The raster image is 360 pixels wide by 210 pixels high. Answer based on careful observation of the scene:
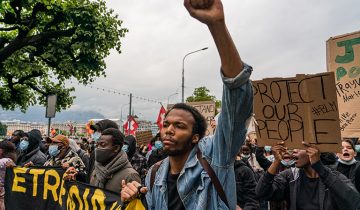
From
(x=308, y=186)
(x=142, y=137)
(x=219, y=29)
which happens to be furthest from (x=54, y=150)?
(x=142, y=137)

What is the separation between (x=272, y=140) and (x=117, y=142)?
5.26 ft

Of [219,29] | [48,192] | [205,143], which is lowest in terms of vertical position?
[48,192]

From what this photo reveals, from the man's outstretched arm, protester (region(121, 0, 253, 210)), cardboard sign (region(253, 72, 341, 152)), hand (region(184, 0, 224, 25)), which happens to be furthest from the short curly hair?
cardboard sign (region(253, 72, 341, 152))

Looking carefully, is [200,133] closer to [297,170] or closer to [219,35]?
[219,35]

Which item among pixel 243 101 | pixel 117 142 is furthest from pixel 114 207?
pixel 243 101

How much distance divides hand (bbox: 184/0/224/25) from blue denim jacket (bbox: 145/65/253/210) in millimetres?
253

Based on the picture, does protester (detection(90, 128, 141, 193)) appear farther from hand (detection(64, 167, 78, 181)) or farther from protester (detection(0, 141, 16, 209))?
protester (detection(0, 141, 16, 209))

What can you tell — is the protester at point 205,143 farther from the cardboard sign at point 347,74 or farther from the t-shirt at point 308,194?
the cardboard sign at point 347,74

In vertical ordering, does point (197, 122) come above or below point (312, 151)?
above

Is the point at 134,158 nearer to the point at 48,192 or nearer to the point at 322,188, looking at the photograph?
the point at 48,192

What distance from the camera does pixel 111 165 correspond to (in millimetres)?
3672

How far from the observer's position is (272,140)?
327cm

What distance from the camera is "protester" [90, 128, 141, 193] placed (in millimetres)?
3539

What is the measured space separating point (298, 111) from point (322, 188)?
77 cm
